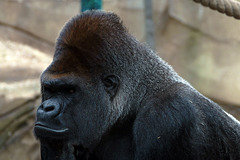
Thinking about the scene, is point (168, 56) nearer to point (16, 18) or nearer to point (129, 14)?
point (129, 14)

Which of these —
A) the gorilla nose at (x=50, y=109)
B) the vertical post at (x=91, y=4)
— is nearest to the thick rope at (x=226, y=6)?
the vertical post at (x=91, y=4)

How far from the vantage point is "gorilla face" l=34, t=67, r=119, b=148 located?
2959mm

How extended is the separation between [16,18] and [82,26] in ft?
18.1

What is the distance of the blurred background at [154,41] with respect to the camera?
23.9ft

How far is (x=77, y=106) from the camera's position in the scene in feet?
10.0

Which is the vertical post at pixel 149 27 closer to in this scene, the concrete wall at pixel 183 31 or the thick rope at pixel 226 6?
the concrete wall at pixel 183 31

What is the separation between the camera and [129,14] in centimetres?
877

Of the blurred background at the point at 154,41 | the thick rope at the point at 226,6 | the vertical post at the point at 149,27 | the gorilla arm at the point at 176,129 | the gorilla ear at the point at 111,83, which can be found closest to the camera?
the gorilla arm at the point at 176,129

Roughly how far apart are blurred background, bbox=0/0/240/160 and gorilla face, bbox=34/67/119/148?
4.10m

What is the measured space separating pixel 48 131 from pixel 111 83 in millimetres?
581

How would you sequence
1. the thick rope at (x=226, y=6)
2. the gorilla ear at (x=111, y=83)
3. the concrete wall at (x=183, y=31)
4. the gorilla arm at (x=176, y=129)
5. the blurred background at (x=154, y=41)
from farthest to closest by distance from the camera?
the concrete wall at (x=183, y=31) → the blurred background at (x=154, y=41) → the thick rope at (x=226, y=6) → the gorilla ear at (x=111, y=83) → the gorilla arm at (x=176, y=129)

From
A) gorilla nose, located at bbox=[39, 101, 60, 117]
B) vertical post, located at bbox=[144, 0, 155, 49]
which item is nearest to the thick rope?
gorilla nose, located at bbox=[39, 101, 60, 117]

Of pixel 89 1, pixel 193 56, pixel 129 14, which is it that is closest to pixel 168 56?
pixel 193 56

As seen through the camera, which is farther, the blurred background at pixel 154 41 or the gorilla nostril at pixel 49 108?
the blurred background at pixel 154 41
